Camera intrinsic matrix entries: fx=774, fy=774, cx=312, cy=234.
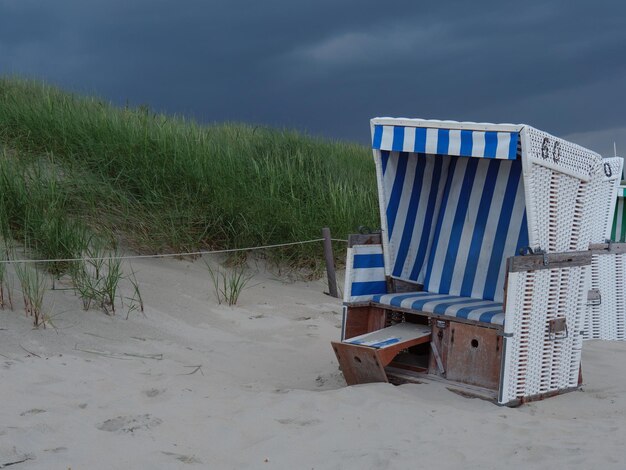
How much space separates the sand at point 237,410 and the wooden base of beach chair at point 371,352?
0.15 metres

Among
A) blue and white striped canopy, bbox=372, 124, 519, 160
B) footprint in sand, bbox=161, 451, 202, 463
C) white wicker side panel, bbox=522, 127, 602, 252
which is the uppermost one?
blue and white striped canopy, bbox=372, 124, 519, 160

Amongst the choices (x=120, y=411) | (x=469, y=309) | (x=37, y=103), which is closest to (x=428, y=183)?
(x=469, y=309)

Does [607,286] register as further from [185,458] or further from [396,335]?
[185,458]

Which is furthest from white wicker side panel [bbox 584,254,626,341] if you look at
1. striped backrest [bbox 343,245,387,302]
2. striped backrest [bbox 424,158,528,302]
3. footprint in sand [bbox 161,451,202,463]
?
footprint in sand [bbox 161,451,202,463]

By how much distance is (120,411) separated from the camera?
183 inches

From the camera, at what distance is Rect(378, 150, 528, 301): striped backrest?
5969 mm

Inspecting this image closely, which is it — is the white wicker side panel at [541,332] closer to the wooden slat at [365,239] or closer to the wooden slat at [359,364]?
the wooden slat at [359,364]

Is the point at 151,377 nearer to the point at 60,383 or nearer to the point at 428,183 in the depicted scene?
the point at 60,383

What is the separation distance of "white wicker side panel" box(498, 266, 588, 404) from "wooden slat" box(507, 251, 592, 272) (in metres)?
0.03

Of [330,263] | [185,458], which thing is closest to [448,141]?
[185,458]

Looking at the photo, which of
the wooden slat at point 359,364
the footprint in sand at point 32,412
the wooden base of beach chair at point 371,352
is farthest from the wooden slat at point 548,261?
the footprint in sand at point 32,412

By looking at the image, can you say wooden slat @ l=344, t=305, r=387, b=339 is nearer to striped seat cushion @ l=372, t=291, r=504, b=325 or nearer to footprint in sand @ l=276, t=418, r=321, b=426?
striped seat cushion @ l=372, t=291, r=504, b=325

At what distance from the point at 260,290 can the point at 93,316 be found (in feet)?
7.89

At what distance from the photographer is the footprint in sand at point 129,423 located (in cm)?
435
